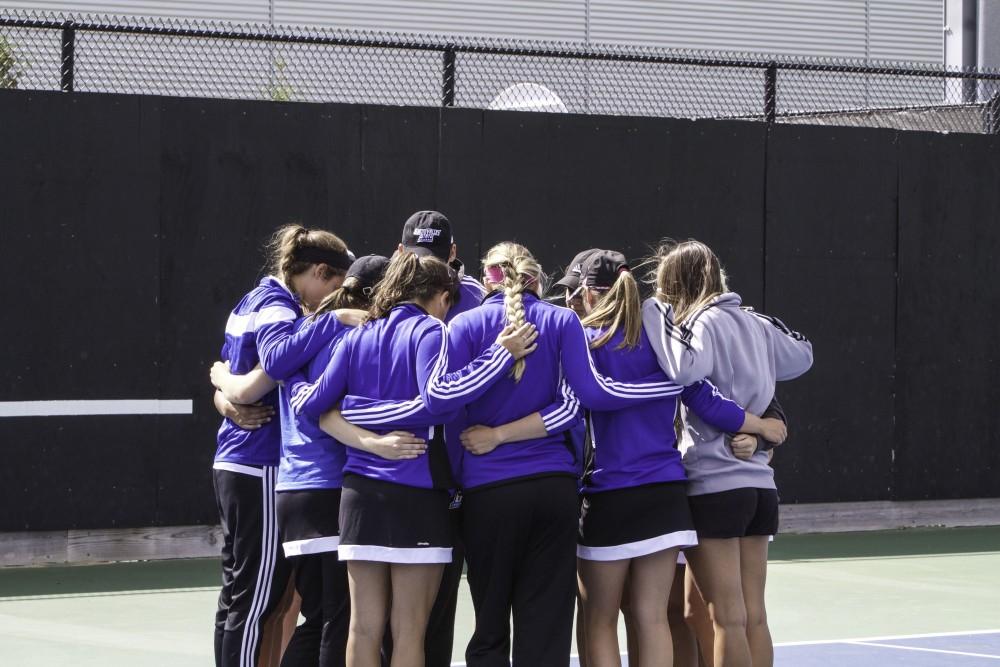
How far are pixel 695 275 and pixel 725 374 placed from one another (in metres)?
0.40

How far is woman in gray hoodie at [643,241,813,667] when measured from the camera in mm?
5277

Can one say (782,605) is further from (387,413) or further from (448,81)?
(448,81)

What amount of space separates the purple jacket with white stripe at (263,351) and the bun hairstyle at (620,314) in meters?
1.05

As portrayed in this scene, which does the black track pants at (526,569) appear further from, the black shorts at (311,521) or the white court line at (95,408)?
the white court line at (95,408)

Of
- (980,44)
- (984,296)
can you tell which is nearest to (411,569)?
(984,296)

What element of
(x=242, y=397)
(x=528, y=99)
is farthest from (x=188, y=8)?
(x=242, y=397)

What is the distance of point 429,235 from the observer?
5426 millimetres

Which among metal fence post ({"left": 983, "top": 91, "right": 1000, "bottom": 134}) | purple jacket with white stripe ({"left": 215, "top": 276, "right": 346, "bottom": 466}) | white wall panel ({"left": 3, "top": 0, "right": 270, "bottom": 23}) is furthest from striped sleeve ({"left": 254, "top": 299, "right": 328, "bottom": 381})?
white wall panel ({"left": 3, "top": 0, "right": 270, "bottom": 23})

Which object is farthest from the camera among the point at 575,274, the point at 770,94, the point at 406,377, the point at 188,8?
the point at 188,8

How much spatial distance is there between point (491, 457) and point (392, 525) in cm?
41

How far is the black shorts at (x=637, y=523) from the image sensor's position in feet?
16.7

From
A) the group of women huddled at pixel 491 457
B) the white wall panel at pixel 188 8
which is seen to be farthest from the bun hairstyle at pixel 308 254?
the white wall panel at pixel 188 8

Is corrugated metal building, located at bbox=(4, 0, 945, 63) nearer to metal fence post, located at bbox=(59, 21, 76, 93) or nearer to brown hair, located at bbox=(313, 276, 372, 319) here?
metal fence post, located at bbox=(59, 21, 76, 93)

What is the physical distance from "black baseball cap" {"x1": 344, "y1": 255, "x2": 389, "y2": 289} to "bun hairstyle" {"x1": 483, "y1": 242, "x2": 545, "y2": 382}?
0.39 meters
